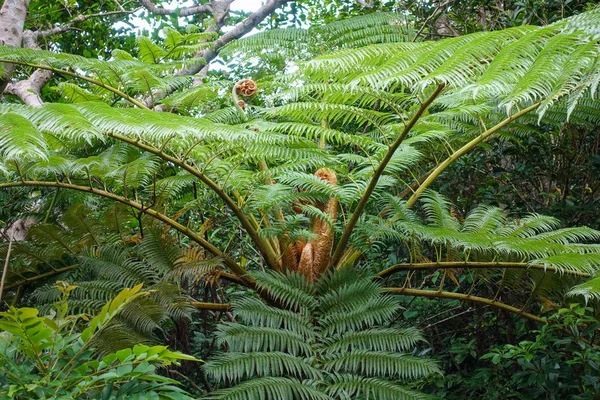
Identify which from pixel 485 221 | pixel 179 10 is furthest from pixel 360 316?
pixel 179 10

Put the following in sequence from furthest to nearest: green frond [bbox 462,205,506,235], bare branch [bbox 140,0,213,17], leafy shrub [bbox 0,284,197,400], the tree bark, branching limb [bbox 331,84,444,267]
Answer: bare branch [bbox 140,0,213,17] < the tree bark < green frond [bbox 462,205,506,235] < branching limb [bbox 331,84,444,267] < leafy shrub [bbox 0,284,197,400]

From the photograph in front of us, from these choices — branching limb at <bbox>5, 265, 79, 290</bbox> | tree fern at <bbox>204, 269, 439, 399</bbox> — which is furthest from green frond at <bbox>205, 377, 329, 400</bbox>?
branching limb at <bbox>5, 265, 79, 290</bbox>

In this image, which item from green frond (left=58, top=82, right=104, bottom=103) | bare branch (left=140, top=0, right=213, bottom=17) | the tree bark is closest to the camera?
green frond (left=58, top=82, right=104, bottom=103)

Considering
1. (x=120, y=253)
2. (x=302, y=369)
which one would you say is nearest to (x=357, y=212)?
(x=302, y=369)

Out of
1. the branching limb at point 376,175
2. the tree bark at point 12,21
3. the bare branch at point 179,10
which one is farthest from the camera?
the bare branch at point 179,10

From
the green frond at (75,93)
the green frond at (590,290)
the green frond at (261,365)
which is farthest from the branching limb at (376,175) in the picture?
the green frond at (75,93)

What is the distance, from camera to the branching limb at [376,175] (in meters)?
1.96

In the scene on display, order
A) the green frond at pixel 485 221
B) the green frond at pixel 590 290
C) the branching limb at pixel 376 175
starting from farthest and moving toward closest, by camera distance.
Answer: the green frond at pixel 485 221, the branching limb at pixel 376 175, the green frond at pixel 590 290

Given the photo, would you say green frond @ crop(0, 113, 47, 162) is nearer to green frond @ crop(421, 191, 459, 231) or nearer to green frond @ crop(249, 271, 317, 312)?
green frond @ crop(249, 271, 317, 312)

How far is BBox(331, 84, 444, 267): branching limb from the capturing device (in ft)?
6.44

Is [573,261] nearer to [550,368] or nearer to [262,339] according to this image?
[550,368]

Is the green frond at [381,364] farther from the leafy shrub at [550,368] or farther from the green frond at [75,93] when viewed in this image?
the green frond at [75,93]

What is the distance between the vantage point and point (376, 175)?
6.92 ft

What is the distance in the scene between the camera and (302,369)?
199 centimetres
